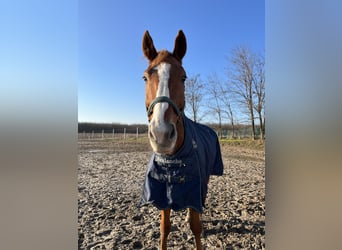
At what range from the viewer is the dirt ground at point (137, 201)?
1.22 meters

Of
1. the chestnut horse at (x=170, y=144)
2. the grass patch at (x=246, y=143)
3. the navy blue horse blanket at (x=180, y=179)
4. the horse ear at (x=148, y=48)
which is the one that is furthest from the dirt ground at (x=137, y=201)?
the horse ear at (x=148, y=48)

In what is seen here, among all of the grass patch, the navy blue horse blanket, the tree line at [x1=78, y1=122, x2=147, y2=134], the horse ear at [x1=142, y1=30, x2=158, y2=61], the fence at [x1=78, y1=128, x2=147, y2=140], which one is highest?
the horse ear at [x1=142, y1=30, x2=158, y2=61]

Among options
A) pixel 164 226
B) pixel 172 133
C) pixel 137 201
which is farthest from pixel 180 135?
pixel 137 201

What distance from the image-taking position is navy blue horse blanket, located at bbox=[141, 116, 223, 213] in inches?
38.2

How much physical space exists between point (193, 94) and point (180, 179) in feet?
1.46

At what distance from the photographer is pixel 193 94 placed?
1.19m

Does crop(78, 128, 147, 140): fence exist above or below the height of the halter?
below

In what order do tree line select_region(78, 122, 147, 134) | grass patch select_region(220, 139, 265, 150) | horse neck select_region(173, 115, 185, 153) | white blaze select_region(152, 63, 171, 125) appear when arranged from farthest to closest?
tree line select_region(78, 122, 147, 134), grass patch select_region(220, 139, 265, 150), horse neck select_region(173, 115, 185, 153), white blaze select_region(152, 63, 171, 125)

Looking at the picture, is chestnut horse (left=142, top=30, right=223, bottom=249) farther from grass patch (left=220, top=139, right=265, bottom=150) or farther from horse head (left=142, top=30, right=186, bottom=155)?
grass patch (left=220, top=139, right=265, bottom=150)

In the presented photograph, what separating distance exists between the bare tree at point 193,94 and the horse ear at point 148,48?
243 millimetres

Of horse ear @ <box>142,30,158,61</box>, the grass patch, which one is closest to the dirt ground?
the grass patch

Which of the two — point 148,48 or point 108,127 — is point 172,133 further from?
point 108,127
